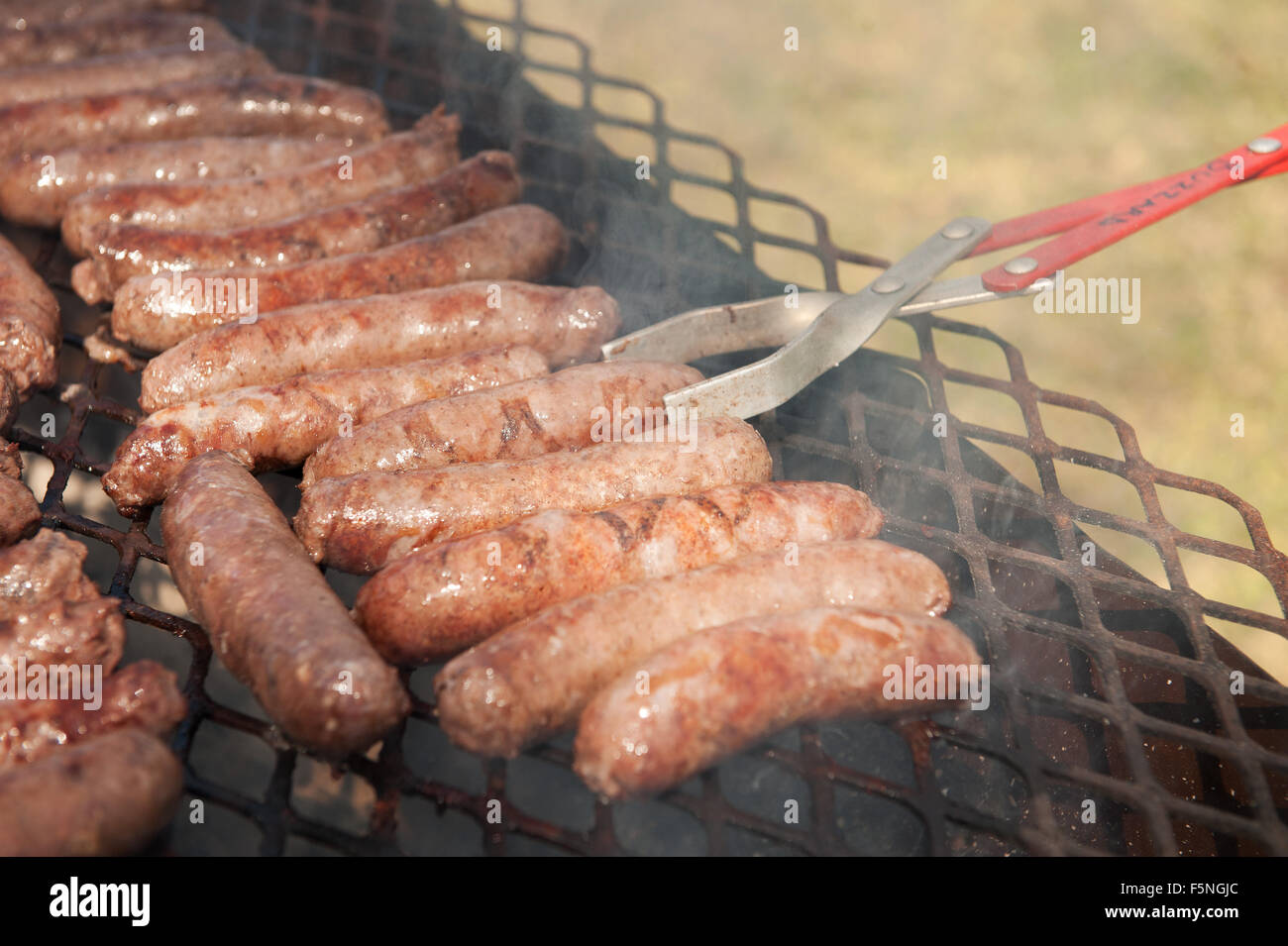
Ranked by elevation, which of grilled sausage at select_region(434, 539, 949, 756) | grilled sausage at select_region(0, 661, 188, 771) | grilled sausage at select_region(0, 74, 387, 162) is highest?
grilled sausage at select_region(0, 74, 387, 162)

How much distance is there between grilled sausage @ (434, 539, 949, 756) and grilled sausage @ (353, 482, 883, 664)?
109 mm

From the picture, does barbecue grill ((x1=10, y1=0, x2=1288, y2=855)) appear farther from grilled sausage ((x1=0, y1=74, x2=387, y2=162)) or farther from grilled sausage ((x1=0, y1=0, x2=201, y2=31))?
grilled sausage ((x1=0, y1=0, x2=201, y2=31))

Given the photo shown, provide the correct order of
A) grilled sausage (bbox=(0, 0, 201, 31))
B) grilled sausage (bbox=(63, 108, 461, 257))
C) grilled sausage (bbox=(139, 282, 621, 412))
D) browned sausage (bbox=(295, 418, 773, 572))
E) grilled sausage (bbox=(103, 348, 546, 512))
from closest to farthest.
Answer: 1. browned sausage (bbox=(295, 418, 773, 572))
2. grilled sausage (bbox=(103, 348, 546, 512))
3. grilled sausage (bbox=(139, 282, 621, 412))
4. grilled sausage (bbox=(63, 108, 461, 257))
5. grilled sausage (bbox=(0, 0, 201, 31))

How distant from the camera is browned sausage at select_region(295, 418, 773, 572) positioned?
3.28 m

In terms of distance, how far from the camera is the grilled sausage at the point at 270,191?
4418 millimetres

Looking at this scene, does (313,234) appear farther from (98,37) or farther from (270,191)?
(98,37)

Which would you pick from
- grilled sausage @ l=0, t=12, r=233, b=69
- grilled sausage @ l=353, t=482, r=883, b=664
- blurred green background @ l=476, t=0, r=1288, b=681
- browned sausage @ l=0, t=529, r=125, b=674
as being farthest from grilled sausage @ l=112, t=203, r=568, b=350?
blurred green background @ l=476, t=0, r=1288, b=681

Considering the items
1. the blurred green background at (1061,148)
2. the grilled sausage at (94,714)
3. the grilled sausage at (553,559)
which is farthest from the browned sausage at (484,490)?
the blurred green background at (1061,148)

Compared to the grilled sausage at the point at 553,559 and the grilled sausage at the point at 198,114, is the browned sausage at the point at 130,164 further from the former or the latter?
the grilled sausage at the point at 553,559

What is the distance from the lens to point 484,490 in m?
3.35

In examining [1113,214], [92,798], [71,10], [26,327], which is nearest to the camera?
[92,798]

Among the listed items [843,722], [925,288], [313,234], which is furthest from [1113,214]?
[313,234]

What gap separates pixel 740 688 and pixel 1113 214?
2806 mm
